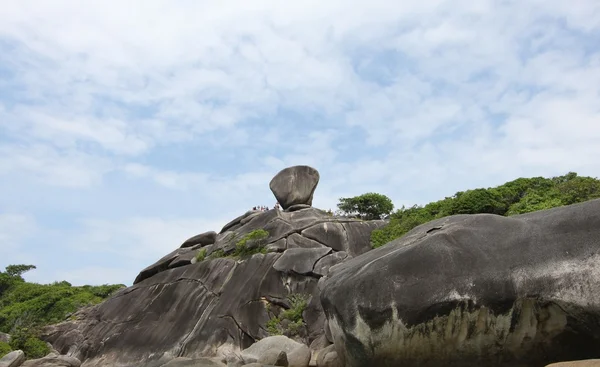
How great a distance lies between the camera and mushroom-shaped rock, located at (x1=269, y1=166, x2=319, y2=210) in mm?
29891

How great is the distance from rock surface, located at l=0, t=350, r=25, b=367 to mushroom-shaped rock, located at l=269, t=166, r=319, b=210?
1328cm

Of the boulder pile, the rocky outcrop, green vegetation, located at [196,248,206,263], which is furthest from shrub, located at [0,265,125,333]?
the boulder pile

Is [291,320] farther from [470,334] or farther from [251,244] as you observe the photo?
[470,334]

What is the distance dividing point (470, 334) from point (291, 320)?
436 inches

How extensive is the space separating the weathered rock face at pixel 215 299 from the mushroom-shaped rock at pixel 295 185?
58.6 inches

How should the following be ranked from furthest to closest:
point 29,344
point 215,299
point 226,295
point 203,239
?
point 203,239
point 29,344
point 215,299
point 226,295

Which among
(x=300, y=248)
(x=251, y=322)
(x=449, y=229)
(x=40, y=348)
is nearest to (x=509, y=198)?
(x=300, y=248)

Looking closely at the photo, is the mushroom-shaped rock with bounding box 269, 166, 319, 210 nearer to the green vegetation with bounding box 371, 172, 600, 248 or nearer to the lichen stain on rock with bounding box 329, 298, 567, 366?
the green vegetation with bounding box 371, 172, 600, 248

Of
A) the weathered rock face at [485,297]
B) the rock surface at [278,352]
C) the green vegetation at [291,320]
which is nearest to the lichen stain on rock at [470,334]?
the weathered rock face at [485,297]

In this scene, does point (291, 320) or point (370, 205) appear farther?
point (370, 205)

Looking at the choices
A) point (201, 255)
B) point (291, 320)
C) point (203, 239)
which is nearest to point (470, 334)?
point (291, 320)

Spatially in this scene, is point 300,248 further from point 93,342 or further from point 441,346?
point 441,346

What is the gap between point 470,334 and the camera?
1089cm

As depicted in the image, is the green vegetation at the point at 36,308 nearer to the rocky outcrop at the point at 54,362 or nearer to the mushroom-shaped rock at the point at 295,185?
the rocky outcrop at the point at 54,362
